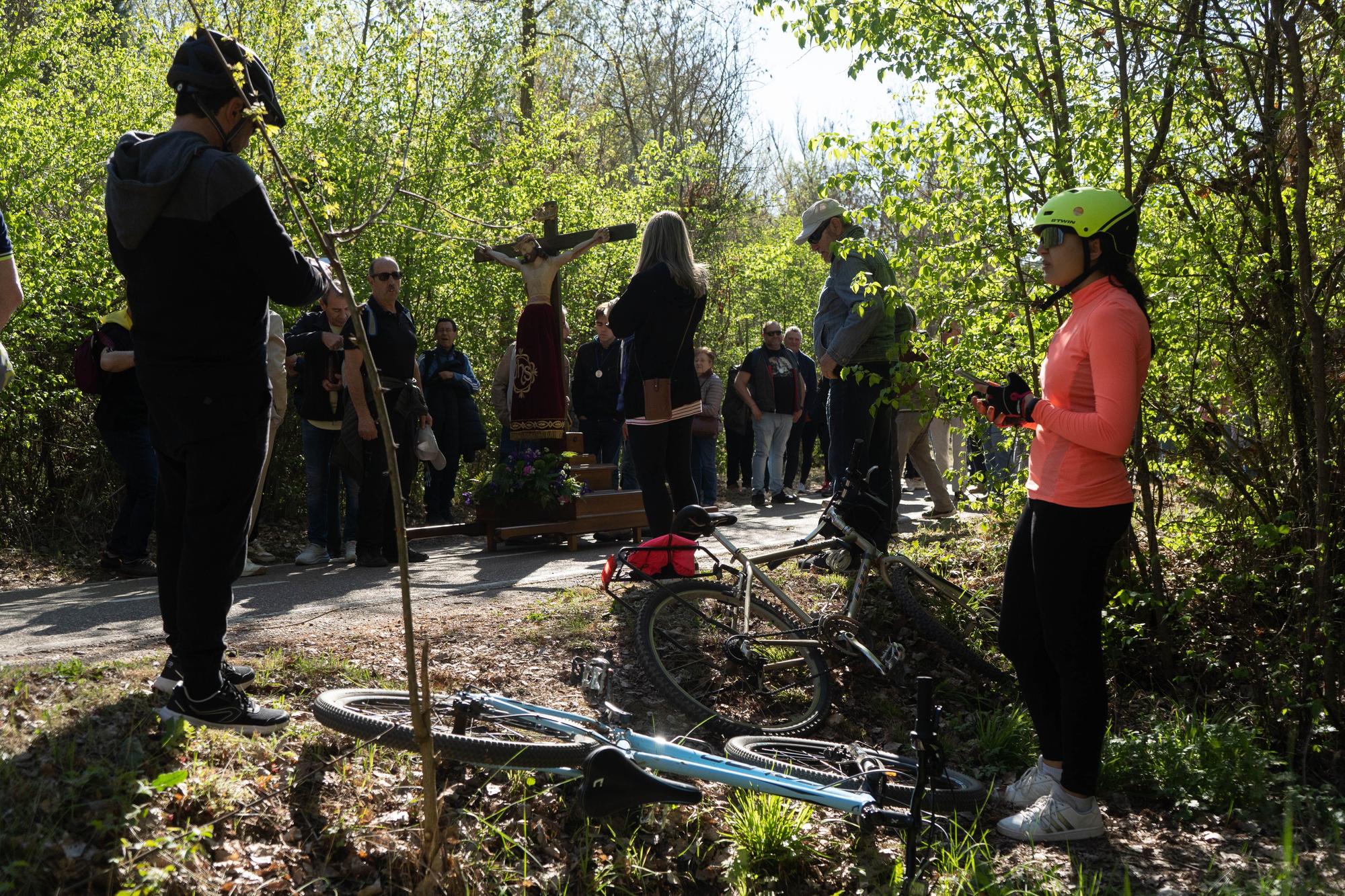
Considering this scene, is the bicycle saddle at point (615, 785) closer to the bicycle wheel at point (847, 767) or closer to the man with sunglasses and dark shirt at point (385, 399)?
the bicycle wheel at point (847, 767)

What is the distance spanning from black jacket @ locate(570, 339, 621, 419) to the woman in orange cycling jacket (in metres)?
8.74

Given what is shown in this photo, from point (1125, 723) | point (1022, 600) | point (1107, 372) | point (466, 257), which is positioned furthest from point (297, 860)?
point (466, 257)

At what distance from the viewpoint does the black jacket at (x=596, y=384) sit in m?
12.7

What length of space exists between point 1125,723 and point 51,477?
9.02 meters

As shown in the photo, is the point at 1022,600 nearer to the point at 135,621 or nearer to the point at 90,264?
the point at 135,621

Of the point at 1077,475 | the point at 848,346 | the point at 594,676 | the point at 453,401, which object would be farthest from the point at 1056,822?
the point at 453,401

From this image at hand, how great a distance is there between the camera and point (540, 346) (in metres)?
10.0

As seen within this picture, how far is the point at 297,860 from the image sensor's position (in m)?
3.43

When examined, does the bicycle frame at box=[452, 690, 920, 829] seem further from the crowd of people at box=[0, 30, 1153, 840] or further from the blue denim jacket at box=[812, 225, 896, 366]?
the blue denim jacket at box=[812, 225, 896, 366]

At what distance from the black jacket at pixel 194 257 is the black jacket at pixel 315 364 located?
5.06 m

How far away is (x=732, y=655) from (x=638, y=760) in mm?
1338

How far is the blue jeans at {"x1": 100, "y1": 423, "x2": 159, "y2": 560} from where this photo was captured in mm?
8047

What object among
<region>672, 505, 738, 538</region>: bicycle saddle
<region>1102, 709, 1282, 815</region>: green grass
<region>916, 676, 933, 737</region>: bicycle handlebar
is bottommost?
<region>1102, 709, 1282, 815</region>: green grass

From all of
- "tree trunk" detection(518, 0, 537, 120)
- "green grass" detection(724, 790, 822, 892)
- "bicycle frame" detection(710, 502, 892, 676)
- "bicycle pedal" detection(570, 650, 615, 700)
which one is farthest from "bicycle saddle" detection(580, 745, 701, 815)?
"tree trunk" detection(518, 0, 537, 120)
